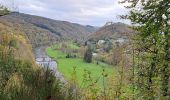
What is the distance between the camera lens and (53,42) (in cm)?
19775

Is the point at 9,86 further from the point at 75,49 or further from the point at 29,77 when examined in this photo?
the point at 75,49

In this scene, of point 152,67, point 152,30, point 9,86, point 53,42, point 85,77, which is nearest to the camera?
point 9,86

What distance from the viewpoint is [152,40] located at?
14.5 m

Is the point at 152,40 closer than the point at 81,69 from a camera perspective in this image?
Yes

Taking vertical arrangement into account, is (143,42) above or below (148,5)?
below

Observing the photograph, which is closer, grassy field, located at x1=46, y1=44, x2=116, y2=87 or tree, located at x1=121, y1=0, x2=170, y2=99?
grassy field, located at x1=46, y1=44, x2=116, y2=87

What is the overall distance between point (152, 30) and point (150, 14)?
1.03 meters

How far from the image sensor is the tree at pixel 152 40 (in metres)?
11.5

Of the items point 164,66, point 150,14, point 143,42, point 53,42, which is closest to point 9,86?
point 164,66

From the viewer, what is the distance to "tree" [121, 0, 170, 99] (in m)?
11.5

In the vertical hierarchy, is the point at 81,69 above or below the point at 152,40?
below

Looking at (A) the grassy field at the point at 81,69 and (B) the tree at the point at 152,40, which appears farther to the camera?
(B) the tree at the point at 152,40

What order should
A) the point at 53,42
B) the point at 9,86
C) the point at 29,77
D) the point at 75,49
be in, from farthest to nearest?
the point at 53,42
the point at 75,49
the point at 29,77
the point at 9,86

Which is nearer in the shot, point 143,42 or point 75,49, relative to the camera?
point 143,42
